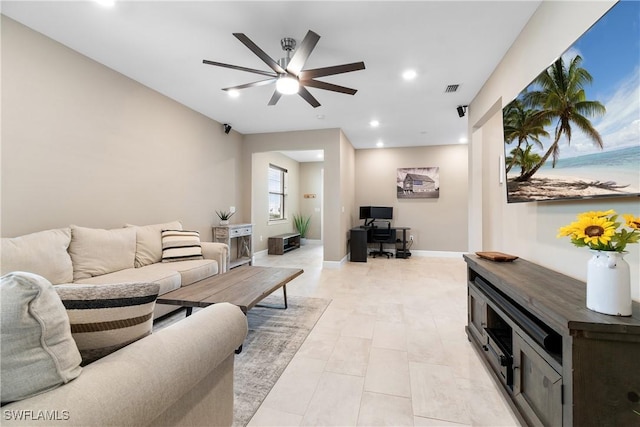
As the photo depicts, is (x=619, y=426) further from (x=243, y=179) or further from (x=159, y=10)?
(x=243, y=179)

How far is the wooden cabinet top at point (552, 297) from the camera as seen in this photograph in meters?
0.99

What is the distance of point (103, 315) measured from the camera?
0.83 meters

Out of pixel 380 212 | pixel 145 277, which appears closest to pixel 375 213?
pixel 380 212

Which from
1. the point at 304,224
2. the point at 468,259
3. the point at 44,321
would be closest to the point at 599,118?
the point at 468,259

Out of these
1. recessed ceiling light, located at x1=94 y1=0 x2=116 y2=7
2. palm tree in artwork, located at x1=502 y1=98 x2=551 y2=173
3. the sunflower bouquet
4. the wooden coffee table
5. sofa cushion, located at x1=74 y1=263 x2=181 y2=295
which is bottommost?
the wooden coffee table

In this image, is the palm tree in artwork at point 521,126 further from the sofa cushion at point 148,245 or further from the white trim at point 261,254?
the white trim at point 261,254

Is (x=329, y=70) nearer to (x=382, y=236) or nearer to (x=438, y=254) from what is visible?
(x=382, y=236)

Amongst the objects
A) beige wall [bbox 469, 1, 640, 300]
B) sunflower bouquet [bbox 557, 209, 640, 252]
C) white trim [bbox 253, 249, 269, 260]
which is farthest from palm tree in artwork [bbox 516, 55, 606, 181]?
white trim [bbox 253, 249, 269, 260]

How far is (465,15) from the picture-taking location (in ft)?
7.11

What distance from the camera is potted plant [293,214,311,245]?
27.8ft

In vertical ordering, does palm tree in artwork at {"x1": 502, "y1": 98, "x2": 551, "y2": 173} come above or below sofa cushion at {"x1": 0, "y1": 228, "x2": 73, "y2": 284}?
above

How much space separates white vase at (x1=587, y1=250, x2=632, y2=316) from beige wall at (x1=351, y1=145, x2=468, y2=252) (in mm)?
5636

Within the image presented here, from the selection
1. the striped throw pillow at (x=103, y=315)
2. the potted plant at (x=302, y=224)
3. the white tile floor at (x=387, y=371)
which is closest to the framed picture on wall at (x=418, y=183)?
the potted plant at (x=302, y=224)

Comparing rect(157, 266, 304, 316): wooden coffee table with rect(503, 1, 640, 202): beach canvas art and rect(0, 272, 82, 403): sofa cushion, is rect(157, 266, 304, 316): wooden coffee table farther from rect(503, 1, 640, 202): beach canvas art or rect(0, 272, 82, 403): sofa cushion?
rect(503, 1, 640, 202): beach canvas art
